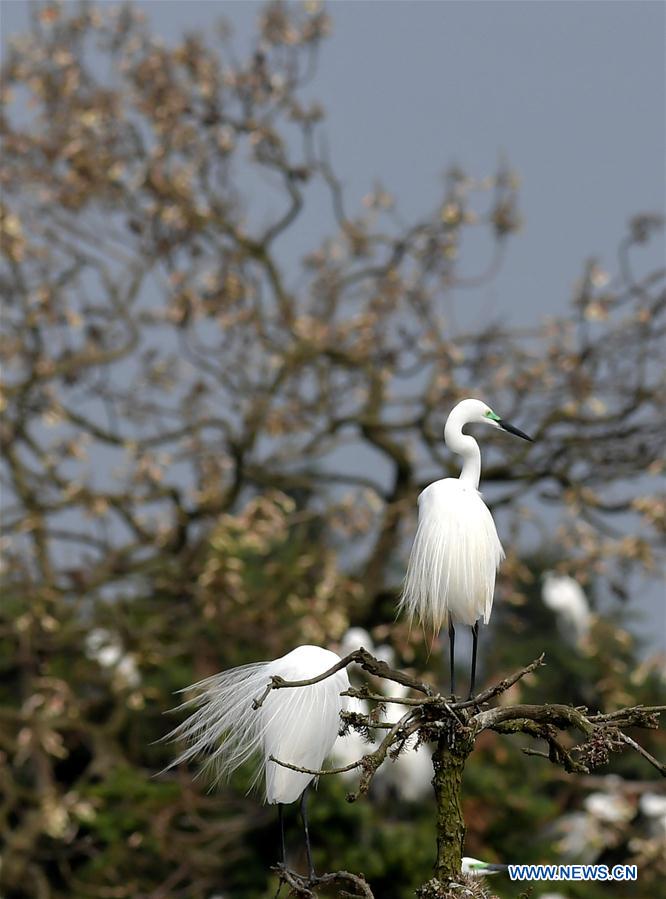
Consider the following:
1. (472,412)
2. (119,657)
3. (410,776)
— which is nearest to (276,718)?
(472,412)

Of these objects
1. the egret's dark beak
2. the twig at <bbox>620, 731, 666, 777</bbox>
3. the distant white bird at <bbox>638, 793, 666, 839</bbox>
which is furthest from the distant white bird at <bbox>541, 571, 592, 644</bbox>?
the twig at <bbox>620, 731, 666, 777</bbox>

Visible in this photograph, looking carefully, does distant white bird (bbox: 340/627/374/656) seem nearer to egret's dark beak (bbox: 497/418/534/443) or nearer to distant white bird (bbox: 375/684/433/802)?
distant white bird (bbox: 375/684/433/802)

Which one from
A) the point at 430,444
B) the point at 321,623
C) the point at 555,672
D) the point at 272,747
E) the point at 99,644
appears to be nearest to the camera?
the point at 272,747

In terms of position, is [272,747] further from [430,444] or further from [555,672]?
[555,672]

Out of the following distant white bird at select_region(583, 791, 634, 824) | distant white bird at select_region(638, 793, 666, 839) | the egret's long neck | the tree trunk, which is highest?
the egret's long neck

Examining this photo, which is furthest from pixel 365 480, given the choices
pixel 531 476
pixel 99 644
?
pixel 99 644

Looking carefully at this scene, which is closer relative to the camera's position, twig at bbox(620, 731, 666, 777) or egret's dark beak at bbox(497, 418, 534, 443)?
twig at bbox(620, 731, 666, 777)

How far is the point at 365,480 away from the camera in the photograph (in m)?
8.66

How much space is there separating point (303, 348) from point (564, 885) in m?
3.46

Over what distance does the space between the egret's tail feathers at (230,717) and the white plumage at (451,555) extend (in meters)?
0.35

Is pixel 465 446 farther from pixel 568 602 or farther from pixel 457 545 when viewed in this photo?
pixel 568 602

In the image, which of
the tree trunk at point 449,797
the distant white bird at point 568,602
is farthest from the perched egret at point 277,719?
the distant white bird at point 568,602

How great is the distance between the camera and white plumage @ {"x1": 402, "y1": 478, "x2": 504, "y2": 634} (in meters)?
2.65

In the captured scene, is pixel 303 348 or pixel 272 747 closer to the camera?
pixel 272 747
